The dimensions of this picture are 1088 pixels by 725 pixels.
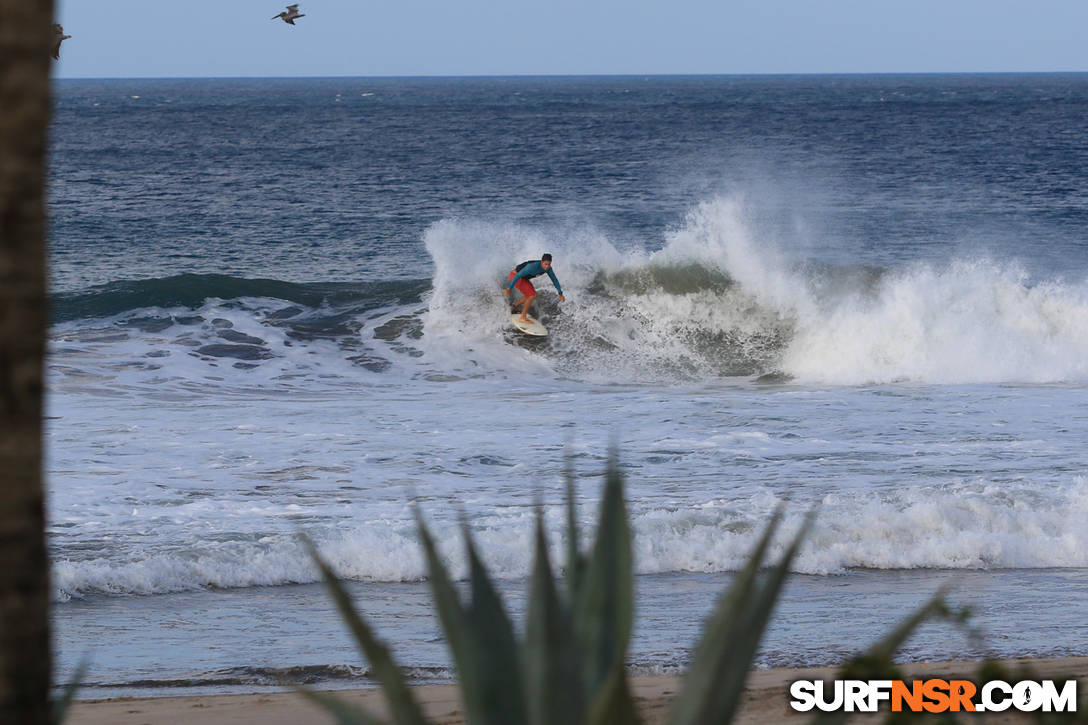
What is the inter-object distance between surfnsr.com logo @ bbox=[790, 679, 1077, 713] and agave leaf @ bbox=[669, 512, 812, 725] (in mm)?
279

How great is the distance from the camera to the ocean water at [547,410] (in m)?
6.77

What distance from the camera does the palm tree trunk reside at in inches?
71.0

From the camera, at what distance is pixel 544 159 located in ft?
160

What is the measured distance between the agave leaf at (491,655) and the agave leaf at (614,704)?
0.60ft

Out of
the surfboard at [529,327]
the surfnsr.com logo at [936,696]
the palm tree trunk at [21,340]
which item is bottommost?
the surfboard at [529,327]

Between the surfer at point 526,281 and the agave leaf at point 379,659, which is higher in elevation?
the agave leaf at point 379,659

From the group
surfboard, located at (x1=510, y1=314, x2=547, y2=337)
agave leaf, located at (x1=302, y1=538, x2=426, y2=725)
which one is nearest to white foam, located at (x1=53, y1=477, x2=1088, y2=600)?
agave leaf, located at (x1=302, y1=538, x2=426, y2=725)

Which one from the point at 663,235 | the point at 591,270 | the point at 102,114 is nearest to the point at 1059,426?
the point at 591,270

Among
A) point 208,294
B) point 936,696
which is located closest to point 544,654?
point 936,696

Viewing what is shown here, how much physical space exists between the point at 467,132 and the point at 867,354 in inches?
2070

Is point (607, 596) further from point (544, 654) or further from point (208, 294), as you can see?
point (208, 294)

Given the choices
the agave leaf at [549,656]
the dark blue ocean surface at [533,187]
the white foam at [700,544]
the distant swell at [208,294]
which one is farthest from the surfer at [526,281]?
the agave leaf at [549,656]

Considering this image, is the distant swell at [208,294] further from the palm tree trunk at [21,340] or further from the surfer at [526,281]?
the palm tree trunk at [21,340]

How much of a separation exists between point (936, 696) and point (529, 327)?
14.3 m
